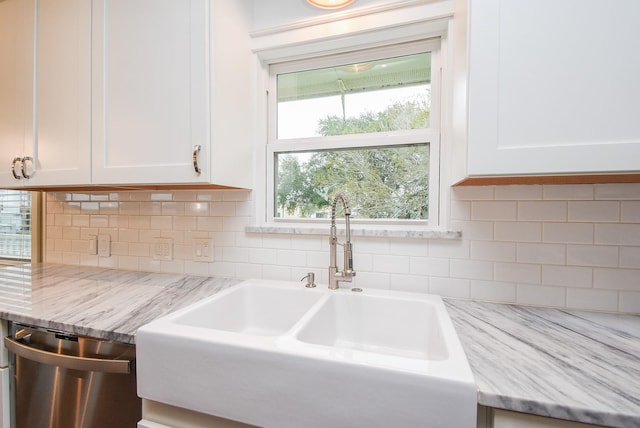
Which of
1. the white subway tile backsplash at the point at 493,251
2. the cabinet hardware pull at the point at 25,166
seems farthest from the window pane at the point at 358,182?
the cabinet hardware pull at the point at 25,166

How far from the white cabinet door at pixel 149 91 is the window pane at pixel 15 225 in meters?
1.11

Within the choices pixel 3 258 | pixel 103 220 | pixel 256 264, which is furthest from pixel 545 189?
pixel 3 258

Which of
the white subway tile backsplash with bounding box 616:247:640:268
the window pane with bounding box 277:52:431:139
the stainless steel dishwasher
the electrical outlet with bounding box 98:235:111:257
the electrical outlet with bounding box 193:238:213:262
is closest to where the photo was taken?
the stainless steel dishwasher

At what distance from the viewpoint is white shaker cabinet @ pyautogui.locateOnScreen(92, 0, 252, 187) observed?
103 cm

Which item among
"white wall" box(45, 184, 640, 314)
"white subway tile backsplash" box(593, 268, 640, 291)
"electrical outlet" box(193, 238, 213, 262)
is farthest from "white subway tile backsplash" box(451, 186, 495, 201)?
"electrical outlet" box(193, 238, 213, 262)

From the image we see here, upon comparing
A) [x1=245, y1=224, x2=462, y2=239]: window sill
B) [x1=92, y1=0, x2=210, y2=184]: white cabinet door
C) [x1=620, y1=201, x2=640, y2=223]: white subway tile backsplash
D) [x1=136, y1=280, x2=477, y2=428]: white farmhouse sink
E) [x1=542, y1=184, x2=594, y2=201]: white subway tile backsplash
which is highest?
[x1=92, y1=0, x2=210, y2=184]: white cabinet door

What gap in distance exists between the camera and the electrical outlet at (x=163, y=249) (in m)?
1.45

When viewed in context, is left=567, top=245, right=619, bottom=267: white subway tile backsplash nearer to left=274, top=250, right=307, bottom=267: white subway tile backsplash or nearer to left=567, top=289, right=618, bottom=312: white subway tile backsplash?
left=567, top=289, right=618, bottom=312: white subway tile backsplash

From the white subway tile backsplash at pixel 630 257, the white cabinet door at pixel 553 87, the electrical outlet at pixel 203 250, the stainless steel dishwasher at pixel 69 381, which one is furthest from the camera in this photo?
the electrical outlet at pixel 203 250

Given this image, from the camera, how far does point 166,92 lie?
107 centimetres

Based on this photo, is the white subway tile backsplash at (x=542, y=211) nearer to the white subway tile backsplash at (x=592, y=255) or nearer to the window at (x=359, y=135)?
the white subway tile backsplash at (x=592, y=255)

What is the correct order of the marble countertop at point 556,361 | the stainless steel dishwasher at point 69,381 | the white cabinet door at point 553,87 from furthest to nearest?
1. the stainless steel dishwasher at point 69,381
2. the white cabinet door at point 553,87
3. the marble countertop at point 556,361

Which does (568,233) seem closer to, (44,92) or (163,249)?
(163,249)

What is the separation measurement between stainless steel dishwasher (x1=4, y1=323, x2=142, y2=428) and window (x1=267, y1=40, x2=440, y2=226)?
32.4 inches
